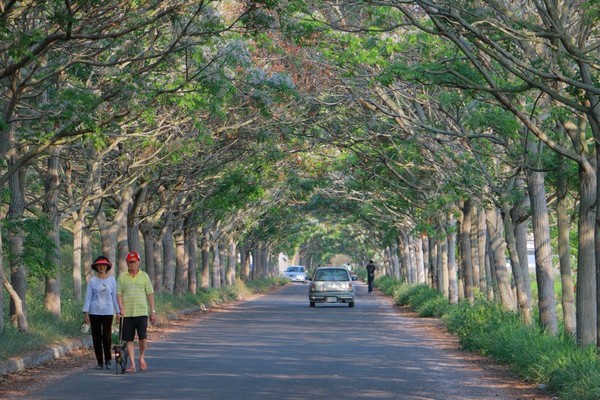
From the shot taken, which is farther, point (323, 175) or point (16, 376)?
point (323, 175)

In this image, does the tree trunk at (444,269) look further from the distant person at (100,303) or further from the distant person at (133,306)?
the distant person at (133,306)

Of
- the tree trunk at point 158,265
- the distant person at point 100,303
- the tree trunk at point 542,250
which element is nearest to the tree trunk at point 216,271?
the tree trunk at point 158,265

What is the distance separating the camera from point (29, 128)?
71.0 feet

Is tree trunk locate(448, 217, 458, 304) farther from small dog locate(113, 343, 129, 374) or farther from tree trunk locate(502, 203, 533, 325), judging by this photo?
small dog locate(113, 343, 129, 374)

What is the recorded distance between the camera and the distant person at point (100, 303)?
17156 millimetres

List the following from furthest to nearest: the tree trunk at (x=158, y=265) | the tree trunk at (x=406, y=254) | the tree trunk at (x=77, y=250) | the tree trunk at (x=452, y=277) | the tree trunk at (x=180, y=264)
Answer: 1. the tree trunk at (x=406, y=254)
2. the tree trunk at (x=180, y=264)
3. the tree trunk at (x=158, y=265)
4. the tree trunk at (x=452, y=277)
5. the tree trunk at (x=77, y=250)

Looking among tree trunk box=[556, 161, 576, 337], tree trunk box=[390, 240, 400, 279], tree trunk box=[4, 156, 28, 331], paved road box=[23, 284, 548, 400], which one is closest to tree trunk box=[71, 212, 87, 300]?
paved road box=[23, 284, 548, 400]

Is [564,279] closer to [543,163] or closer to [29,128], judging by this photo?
[543,163]

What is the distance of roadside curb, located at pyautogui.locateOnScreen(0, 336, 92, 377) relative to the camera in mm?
16375

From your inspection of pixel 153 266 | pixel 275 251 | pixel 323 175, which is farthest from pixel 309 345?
pixel 275 251

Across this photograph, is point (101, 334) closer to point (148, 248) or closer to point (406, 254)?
point (148, 248)

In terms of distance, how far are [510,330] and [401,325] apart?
12.1 m

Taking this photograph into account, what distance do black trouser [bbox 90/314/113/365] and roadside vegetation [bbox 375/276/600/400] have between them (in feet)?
19.8

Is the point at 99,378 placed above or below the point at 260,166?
below
